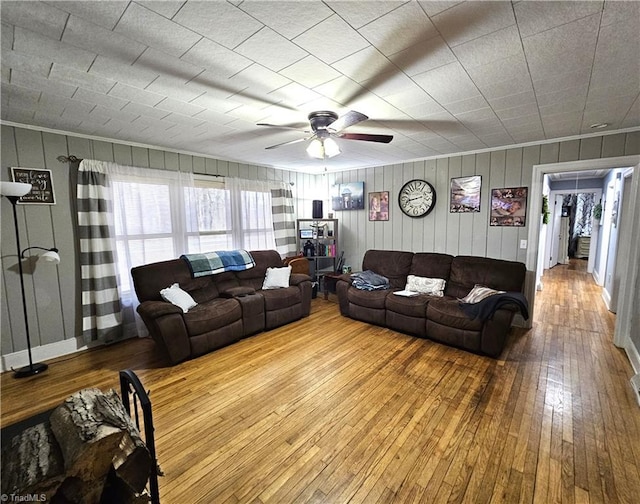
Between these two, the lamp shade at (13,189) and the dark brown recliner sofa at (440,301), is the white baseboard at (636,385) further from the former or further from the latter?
the lamp shade at (13,189)

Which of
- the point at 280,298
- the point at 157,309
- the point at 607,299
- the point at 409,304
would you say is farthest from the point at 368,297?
the point at 607,299

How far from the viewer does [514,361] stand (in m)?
2.98

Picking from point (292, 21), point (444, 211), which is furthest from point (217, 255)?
point (444, 211)

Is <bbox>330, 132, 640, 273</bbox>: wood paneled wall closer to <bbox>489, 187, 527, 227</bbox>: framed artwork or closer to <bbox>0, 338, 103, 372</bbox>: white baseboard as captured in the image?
<bbox>489, 187, 527, 227</bbox>: framed artwork

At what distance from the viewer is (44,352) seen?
3078 mm

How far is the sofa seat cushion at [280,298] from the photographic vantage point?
3812 millimetres

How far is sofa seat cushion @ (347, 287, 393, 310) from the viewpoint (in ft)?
12.7

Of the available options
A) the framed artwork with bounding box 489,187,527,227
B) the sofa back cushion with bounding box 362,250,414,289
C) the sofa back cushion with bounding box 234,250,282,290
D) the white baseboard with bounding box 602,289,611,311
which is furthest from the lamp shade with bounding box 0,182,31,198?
the white baseboard with bounding box 602,289,611,311

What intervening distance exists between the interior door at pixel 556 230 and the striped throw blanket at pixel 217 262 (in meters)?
7.84

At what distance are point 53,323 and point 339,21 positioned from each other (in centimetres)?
401

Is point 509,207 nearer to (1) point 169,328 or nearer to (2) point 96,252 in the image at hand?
(1) point 169,328

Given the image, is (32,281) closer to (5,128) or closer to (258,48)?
(5,128)

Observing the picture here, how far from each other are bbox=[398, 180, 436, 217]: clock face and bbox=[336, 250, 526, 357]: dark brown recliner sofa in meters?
0.74

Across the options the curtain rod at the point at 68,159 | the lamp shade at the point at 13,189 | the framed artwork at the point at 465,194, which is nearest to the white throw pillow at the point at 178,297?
the lamp shade at the point at 13,189
